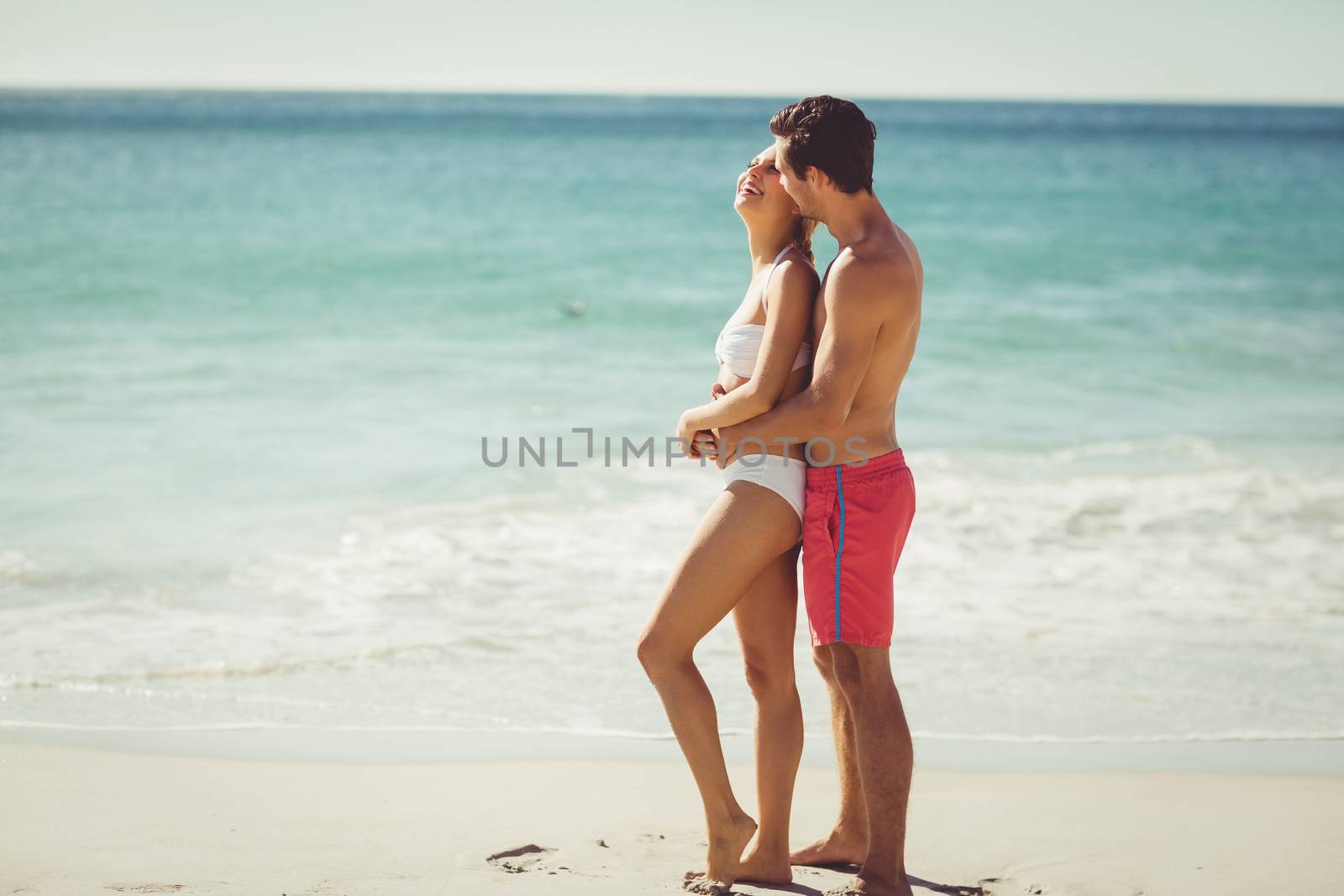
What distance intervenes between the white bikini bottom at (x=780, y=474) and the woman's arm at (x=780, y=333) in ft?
0.46

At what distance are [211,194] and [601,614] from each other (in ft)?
77.3

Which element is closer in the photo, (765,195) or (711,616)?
(711,616)

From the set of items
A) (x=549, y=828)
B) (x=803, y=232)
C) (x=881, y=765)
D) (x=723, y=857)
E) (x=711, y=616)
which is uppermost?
(x=803, y=232)

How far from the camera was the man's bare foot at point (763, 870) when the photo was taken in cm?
322

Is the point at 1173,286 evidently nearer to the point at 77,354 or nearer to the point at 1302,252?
the point at 1302,252

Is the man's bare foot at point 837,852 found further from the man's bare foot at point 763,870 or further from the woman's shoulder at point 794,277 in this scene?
the woman's shoulder at point 794,277

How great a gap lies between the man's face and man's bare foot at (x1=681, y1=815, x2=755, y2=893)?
61.6 inches

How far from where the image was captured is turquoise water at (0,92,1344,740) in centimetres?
483

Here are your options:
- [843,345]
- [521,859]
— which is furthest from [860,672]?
[521,859]

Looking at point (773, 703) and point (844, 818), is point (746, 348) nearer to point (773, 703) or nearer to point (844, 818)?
point (773, 703)

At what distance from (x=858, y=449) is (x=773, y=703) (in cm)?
73

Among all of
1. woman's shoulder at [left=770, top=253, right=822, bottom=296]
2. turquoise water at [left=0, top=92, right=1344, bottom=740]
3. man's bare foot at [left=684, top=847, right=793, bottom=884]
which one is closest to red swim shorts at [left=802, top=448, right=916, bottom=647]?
woman's shoulder at [left=770, top=253, right=822, bottom=296]

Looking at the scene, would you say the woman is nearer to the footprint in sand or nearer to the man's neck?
the man's neck

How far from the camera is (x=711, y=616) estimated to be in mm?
3072
